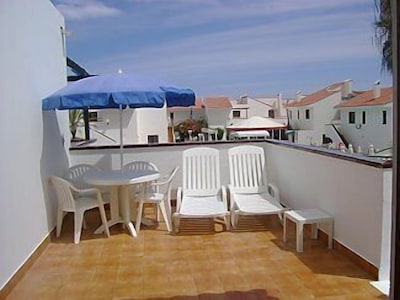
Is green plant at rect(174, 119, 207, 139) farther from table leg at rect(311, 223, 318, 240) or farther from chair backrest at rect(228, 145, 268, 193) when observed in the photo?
table leg at rect(311, 223, 318, 240)

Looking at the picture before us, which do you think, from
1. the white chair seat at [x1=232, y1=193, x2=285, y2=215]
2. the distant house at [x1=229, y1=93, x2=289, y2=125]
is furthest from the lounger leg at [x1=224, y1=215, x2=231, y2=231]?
the distant house at [x1=229, y1=93, x2=289, y2=125]

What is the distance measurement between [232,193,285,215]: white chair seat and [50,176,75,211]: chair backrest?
6.27 feet

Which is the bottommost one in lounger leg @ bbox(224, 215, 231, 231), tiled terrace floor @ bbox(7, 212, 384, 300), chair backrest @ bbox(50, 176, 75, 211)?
tiled terrace floor @ bbox(7, 212, 384, 300)

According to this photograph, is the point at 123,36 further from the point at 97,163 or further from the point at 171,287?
the point at 171,287

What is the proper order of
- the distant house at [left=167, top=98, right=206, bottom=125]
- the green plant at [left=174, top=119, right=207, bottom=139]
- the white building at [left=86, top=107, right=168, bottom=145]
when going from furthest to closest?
1. the distant house at [left=167, top=98, right=206, bottom=125]
2. the green plant at [left=174, top=119, right=207, bottom=139]
3. the white building at [left=86, top=107, right=168, bottom=145]

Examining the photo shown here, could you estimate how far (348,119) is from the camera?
14.1 metres

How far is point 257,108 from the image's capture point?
2614 cm

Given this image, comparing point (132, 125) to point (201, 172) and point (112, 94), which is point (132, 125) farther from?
point (112, 94)

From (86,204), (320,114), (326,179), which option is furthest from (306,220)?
(320,114)

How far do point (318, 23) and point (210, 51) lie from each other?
12.8 feet

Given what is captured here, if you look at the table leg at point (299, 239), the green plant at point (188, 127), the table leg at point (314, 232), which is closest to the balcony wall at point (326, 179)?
the table leg at point (314, 232)

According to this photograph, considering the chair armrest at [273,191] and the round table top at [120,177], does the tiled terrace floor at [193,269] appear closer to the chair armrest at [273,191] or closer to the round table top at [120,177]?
the chair armrest at [273,191]

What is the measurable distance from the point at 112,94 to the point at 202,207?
1.70 metres

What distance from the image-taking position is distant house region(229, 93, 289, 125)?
24828mm
